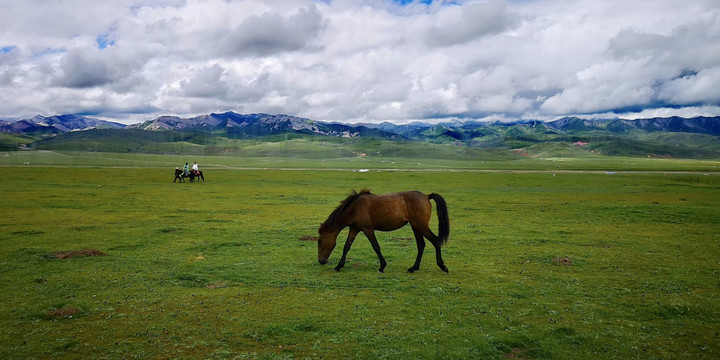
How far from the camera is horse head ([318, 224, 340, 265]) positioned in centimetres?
1378

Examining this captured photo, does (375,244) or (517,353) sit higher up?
(375,244)

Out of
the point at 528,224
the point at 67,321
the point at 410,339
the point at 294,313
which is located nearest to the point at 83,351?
the point at 67,321

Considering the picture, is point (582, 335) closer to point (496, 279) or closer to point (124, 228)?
point (496, 279)

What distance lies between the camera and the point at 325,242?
45.6 feet

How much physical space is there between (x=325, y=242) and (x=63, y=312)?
7.51 metres

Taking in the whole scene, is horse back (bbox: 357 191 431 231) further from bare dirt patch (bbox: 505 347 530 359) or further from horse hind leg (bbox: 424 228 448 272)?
bare dirt patch (bbox: 505 347 530 359)

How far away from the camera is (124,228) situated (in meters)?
21.2

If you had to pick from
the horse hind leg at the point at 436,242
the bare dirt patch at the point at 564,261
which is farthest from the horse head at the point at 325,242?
the bare dirt patch at the point at 564,261

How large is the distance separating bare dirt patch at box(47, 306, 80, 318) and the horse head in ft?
23.3

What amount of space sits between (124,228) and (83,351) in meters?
15.5

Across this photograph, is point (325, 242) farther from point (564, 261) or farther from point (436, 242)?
point (564, 261)

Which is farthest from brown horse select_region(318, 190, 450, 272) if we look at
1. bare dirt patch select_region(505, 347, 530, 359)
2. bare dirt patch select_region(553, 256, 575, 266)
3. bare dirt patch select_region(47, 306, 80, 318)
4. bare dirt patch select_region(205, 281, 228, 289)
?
bare dirt patch select_region(47, 306, 80, 318)

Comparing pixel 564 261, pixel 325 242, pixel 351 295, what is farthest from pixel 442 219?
pixel 564 261

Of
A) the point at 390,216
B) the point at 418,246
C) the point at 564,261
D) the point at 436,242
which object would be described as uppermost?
the point at 390,216
